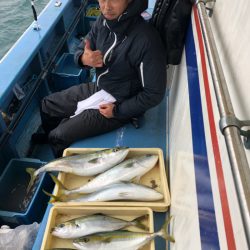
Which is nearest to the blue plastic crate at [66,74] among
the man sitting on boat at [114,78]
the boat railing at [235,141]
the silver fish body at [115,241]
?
the man sitting on boat at [114,78]

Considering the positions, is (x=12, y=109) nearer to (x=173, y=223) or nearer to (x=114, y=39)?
(x=114, y=39)

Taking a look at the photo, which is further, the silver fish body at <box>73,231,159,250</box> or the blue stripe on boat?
the silver fish body at <box>73,231,159,250</box>

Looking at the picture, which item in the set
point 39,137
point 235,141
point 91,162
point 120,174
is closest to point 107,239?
point 120,174

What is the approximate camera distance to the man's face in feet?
7.10

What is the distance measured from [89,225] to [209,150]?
0.94 m

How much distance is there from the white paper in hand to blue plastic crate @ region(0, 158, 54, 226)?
0.71m

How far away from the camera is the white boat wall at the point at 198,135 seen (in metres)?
0.99

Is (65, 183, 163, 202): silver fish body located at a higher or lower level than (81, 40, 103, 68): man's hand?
lower

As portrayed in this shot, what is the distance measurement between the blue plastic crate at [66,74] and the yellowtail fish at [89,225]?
235cm

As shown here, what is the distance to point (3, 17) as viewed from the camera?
6398 millimetres

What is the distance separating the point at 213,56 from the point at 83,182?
1402mm

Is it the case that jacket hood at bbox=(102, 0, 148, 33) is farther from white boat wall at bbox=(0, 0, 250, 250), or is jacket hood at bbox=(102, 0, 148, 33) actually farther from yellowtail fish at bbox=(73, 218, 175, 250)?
yellowtail fish at bbox=(73, 218, 175, 250)

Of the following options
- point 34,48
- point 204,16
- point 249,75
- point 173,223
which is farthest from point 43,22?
point 249,75

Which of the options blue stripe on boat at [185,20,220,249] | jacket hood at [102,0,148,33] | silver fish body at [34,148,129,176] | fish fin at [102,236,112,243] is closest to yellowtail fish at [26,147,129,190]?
silver fish body at [34,148,129,176]
